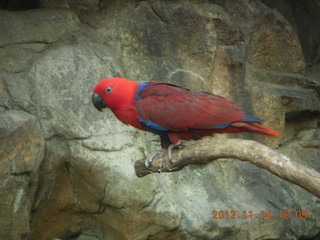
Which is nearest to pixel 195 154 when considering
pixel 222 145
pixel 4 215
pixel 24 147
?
pixel 222 145

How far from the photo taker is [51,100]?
352 centimetres

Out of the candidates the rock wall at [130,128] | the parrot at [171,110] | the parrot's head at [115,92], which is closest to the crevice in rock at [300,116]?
the rock wall at [130,128]

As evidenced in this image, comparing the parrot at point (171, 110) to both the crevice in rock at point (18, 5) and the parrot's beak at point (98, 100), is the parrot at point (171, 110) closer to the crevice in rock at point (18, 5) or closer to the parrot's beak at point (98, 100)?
the parrot's beak at point (98, 100)

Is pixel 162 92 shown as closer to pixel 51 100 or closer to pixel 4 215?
pixel 51 100

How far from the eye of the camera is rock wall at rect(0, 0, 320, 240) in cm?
345

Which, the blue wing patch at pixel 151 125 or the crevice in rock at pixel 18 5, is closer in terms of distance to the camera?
the blue wing patch at pixel 151 125

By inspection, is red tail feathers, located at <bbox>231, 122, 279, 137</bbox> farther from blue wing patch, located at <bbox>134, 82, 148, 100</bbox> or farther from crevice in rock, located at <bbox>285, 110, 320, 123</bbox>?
crevice in rock, located at <bbox>285, 110, 320, 123</bbox>

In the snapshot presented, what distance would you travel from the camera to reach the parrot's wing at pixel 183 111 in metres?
2.61

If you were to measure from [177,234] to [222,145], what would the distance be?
4.82 feet

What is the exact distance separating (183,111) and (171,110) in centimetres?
7

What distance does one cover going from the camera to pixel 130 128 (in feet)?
12.1

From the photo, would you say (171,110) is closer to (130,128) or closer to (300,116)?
(130,128)
